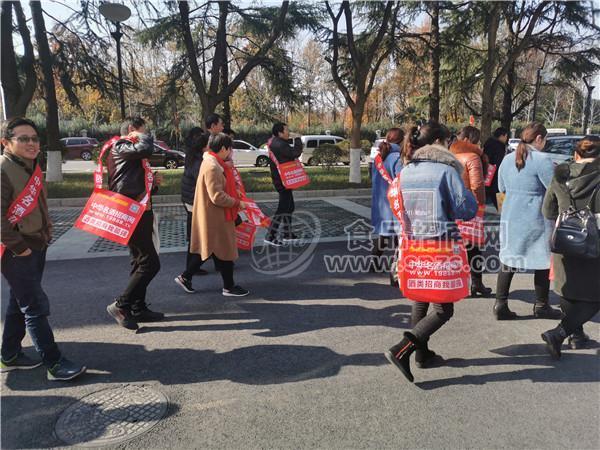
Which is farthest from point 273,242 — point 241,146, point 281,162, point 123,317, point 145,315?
point 241,146

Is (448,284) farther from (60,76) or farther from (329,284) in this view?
(60,76)

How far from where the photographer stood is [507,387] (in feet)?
10.7

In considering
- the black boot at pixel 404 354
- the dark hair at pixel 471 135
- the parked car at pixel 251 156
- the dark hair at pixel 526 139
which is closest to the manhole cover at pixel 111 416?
the black boot at pixel 404 354

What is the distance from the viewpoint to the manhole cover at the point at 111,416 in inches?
107

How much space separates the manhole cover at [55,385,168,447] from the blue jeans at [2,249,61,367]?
1.68 feet

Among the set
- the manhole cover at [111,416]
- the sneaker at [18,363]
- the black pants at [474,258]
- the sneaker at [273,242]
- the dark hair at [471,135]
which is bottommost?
the manhole cover at [111,416]

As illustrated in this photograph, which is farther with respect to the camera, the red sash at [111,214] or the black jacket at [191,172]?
the black jacket at [191,172]

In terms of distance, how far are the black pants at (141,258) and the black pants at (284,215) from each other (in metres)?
3.26

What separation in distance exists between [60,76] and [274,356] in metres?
15.6

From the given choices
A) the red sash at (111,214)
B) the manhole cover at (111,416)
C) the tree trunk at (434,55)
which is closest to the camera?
the manhole cover at (111,416)

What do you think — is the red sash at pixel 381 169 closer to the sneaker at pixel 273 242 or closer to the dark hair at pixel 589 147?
the dark hair at pixel 589 147

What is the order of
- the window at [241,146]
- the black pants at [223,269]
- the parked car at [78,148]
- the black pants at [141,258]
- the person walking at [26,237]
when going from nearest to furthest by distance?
the person walking at [26,237] → the black pants at [141,258] → the black pants at [223,269] → the window at [241,146] → the parked car at [78,148]

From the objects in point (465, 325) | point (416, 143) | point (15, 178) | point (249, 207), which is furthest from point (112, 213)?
point (465, 325)

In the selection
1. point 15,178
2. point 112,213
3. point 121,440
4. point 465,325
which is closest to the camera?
point 121,440
